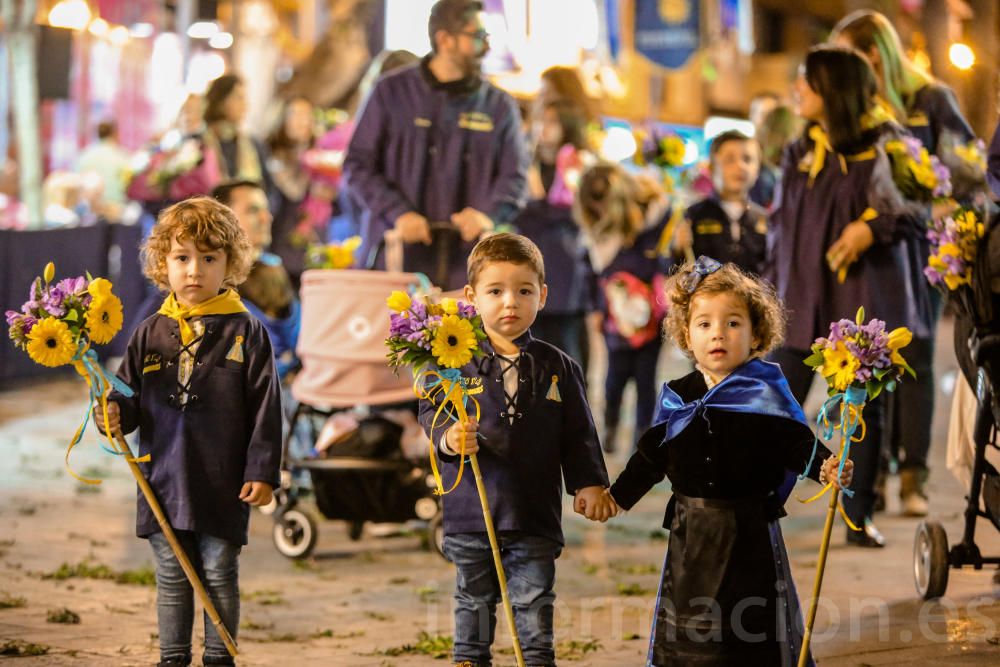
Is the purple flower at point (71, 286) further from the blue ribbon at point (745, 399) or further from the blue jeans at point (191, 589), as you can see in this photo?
the blue ribbon at point (745, 399)

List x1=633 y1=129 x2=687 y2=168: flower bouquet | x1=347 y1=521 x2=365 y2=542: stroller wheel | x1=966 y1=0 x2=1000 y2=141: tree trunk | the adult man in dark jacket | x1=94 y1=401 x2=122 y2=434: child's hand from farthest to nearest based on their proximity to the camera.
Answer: x1=966 y1=0 x2=1000 y2=141: tree trunk → x1=633 y1=129 x2=687 y2=168: flower bouquet → the adult man in dark jacket → x1=347 y1=521 x2=365 y2=542: stroller wheel → x1=94 y1=401 x2=122 y2=434: child's hand

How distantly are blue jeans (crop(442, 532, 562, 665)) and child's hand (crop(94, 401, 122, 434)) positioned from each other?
43.1 inches

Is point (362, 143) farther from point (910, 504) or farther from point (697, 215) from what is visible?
point (910, 504)

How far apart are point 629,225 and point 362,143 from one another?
3120 mm

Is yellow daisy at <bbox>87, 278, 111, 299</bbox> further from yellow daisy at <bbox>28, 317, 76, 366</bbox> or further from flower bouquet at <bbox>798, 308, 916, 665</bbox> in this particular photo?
flower bouquet at <bbox>798, 308, 916, 665</bbox>

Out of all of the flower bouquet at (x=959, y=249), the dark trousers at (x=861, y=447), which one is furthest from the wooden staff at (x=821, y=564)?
the dark trousers at (x=861, y=447)

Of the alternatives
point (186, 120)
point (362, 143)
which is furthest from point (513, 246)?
point (186, 120)

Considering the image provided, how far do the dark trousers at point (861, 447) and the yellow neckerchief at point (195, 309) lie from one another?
118 inches

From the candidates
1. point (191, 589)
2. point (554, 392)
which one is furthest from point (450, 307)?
point (191, 589)

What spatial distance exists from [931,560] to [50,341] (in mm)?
3397

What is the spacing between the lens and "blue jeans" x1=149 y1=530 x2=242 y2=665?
17.2ft

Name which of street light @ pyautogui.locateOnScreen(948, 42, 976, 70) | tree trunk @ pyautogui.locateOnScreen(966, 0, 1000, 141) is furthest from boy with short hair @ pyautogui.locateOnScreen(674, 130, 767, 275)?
street light @ pyautogui.locateOnScreen(948, 42, 976, 70)

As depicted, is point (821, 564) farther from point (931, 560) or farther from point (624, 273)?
point (624, 273)

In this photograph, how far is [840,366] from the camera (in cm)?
462
